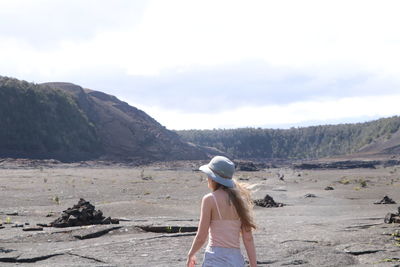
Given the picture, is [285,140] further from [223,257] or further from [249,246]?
[223,257]

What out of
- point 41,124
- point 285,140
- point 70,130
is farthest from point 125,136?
point 285,140

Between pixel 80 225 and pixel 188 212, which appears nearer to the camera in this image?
pixel 80 225

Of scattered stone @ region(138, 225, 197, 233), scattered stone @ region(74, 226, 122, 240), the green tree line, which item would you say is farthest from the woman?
the green tree line

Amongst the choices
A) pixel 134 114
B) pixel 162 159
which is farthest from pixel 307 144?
pixel 162 159

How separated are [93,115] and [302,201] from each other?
222 feet

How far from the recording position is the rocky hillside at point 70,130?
67062 mm

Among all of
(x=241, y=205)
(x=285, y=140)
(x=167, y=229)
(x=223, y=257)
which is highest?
(x=285, y=140)

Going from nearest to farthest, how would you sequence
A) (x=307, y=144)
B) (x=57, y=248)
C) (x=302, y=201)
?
1. (x=57, y=248)
2. (x=302, y=201)
3. (x=307, y=144)

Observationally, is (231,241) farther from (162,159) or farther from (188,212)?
(162,159)

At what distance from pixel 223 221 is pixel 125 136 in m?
82.5

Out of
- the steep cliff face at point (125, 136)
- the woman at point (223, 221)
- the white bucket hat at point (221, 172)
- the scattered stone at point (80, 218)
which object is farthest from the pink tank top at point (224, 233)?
the steep cliff face at point (125, 136)

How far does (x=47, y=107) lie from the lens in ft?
247

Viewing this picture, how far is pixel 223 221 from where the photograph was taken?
17.1ft

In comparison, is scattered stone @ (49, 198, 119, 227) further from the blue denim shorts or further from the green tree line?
the green tree line
